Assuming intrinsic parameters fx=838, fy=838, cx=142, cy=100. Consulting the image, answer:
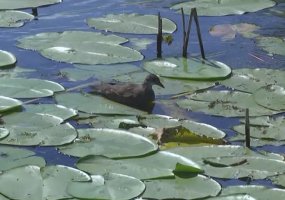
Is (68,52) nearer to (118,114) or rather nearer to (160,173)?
(118,114)

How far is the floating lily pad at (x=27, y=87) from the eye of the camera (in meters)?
5.02

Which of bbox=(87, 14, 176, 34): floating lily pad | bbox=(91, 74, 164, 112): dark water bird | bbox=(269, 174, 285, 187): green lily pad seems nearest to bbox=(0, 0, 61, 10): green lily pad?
bbox=(87, 14, 176, 34): floating lily pad

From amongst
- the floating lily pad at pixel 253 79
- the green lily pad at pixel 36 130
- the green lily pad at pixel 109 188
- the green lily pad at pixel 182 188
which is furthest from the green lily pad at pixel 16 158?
the floating lily pad at pixel 253 79

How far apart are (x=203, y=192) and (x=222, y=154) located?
46 centimetres

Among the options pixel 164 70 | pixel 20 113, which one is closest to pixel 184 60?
pixel 164 70

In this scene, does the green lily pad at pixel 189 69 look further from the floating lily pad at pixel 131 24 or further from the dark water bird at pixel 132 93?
the floating lily pad at pixel 131 24

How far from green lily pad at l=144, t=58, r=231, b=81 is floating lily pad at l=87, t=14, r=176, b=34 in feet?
2.67

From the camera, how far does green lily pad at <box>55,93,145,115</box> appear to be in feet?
16.0

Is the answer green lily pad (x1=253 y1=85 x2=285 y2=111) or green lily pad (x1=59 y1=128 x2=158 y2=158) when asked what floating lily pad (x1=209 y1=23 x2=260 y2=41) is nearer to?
green lily pad (x1=253 y1=85 x2=285 y2=111)

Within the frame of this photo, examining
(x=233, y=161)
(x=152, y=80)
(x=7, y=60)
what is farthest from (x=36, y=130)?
(x=7, y=60)

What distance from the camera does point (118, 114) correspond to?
15.9 ft

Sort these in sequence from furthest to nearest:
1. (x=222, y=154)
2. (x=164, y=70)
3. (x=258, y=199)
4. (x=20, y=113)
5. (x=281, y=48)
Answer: (x=281, y=48), (x=164, y=70), (x=20, y=113), (x=222, y=154), (x=258, y=199)

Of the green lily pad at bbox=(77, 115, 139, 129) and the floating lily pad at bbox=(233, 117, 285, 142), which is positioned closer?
the floating lily pad at bbox=(233, 117, 285, 142)

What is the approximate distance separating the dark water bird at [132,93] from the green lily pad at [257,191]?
1.19 metres
